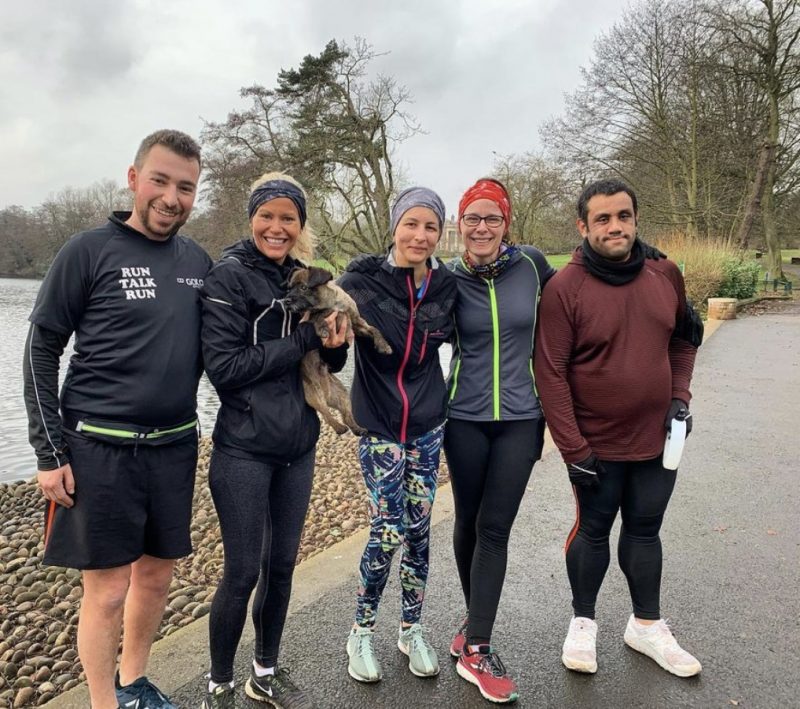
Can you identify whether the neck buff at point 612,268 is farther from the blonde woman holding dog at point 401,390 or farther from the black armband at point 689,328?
the blonde woman holding dog at point 401,390

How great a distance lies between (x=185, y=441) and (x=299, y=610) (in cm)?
143

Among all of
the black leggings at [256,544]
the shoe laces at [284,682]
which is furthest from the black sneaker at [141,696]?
the shoe laces at [284,682]

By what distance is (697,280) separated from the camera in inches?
776

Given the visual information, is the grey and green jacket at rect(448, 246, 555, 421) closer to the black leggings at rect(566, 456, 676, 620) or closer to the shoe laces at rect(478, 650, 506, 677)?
the black leggings at rect(566, 456, 676, 620)

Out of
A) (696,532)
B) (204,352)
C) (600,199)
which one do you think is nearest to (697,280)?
(696,532)

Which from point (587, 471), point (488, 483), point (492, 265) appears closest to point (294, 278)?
point (492, 265)

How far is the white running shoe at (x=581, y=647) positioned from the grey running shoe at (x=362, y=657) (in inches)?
35.7

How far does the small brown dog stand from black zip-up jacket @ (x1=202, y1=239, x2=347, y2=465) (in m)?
0.06

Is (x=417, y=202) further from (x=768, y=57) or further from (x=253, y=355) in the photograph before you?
(x=768, y=57)

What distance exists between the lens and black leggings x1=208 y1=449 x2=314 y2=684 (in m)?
2.32

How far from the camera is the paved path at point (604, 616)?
262 cm

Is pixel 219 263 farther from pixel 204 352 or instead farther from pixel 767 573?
pixel 767 573

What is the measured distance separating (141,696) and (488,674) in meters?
1.49

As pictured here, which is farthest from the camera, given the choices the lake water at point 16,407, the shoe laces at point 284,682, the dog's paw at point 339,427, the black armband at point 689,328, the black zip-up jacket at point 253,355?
the lake water at point 16,407
